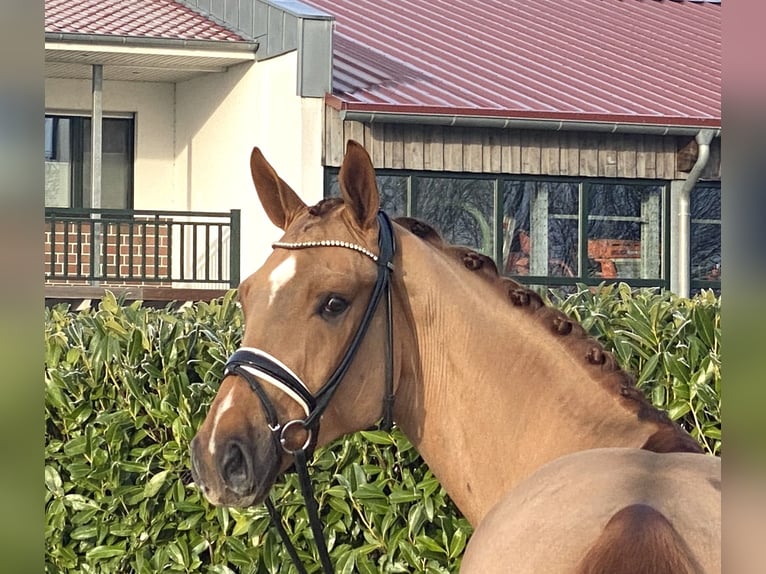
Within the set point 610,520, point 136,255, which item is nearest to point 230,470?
point 610,520

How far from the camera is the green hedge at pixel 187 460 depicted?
4.05 metres

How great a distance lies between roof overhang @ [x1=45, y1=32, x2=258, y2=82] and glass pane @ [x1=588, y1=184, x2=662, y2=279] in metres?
5.88

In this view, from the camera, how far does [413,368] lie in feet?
9.57

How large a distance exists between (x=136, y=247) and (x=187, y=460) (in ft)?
49.1

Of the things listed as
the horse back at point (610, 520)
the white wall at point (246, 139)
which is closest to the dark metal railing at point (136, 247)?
the white wall at point (246, 139)

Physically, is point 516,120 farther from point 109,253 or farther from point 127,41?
point 109,253

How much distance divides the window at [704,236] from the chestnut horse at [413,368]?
16067 millimetres

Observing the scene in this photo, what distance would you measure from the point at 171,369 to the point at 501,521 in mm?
2610

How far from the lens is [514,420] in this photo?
2.76m

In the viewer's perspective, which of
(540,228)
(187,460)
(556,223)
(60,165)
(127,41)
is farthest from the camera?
(60,165)

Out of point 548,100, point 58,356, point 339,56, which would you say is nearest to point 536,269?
point 548,100

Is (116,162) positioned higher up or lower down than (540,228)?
higher up

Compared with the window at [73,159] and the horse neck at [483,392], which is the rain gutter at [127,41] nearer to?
the window at [73,159]

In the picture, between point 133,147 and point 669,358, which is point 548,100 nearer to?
point 133,147
